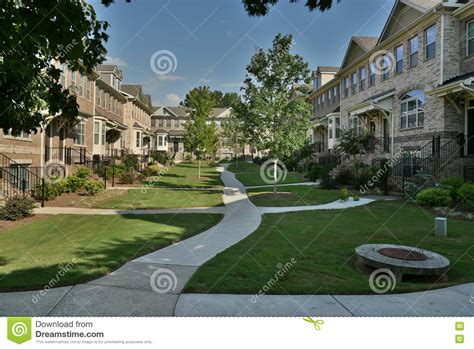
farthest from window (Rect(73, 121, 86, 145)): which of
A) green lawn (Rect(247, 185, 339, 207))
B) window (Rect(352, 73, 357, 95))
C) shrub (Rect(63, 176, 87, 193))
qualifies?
window (Rect(352, 73, 357, 95))

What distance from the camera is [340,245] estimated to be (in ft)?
25.7

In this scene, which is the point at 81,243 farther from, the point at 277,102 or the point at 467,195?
the point at 467,195

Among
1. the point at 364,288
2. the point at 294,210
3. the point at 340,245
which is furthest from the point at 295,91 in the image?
the point at 364,288

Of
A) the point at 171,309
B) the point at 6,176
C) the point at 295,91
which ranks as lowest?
the point at 171,309

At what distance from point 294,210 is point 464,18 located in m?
11.4

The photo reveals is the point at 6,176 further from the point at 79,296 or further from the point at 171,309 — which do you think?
the point at 171,309

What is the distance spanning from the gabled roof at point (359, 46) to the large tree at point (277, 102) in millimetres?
10883

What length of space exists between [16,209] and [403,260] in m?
10.5

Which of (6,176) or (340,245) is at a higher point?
(6,176)

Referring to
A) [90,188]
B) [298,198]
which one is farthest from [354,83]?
[90,188]

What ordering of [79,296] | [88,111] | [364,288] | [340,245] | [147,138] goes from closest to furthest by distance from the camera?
[79,296] < [364,288] < [340,245] < [88,111] < [147,138]

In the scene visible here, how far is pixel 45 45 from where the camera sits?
4328mm

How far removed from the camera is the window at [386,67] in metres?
21.3

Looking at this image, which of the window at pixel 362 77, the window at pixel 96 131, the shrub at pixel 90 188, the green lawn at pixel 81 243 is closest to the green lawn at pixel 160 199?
the shrub at pixel 90 188
